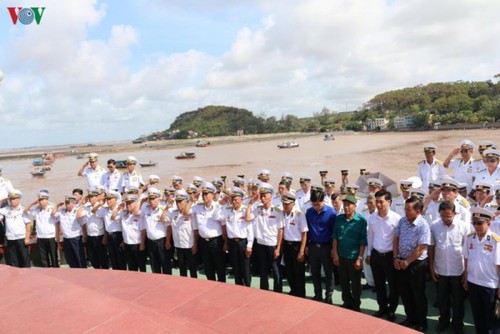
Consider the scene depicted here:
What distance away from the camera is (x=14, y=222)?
5395 millimetres

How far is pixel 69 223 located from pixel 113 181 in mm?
1193

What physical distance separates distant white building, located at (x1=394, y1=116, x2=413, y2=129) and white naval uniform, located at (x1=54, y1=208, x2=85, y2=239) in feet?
251

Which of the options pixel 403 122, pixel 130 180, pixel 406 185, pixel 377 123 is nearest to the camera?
pixel 406 185

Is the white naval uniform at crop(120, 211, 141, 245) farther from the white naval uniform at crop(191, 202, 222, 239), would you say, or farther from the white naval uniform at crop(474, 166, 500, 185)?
the white naval uniform at crop(474, 166, 500, 185)

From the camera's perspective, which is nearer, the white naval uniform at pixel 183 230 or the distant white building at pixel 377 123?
the white naval uniform at pixel 183 230

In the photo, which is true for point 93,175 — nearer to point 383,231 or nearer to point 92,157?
point 92,157

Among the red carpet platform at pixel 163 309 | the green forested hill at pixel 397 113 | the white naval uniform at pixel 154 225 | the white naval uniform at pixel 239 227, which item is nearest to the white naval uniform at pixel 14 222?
the white naval uniform at pixel 154 225

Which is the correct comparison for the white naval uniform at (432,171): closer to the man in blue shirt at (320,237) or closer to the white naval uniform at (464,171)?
the white naval uniform at (464,171)

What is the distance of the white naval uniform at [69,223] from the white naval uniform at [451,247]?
4.55 m

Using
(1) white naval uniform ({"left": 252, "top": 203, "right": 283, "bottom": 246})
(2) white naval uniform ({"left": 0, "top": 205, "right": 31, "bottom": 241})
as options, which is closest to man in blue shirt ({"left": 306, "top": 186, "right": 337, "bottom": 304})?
(1) white naval uniform ({"left": 252, "top": 203, "right": 283, "bottom": 246})

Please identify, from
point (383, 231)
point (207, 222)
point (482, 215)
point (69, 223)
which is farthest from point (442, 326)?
point (69, 223)

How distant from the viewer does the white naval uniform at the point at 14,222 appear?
539 centimetres

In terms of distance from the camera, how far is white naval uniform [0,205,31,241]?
17.7ft

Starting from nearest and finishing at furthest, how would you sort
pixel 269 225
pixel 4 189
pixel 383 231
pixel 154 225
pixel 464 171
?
pixel 383 231, pixel 269 225, pixel 154 225, pixel 464 171, pixel 4 189
